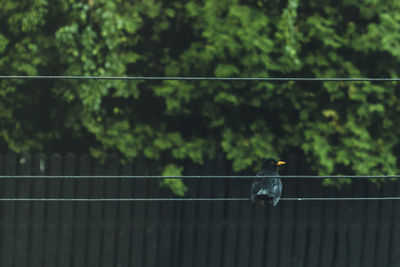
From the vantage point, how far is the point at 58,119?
7719 millimetres
